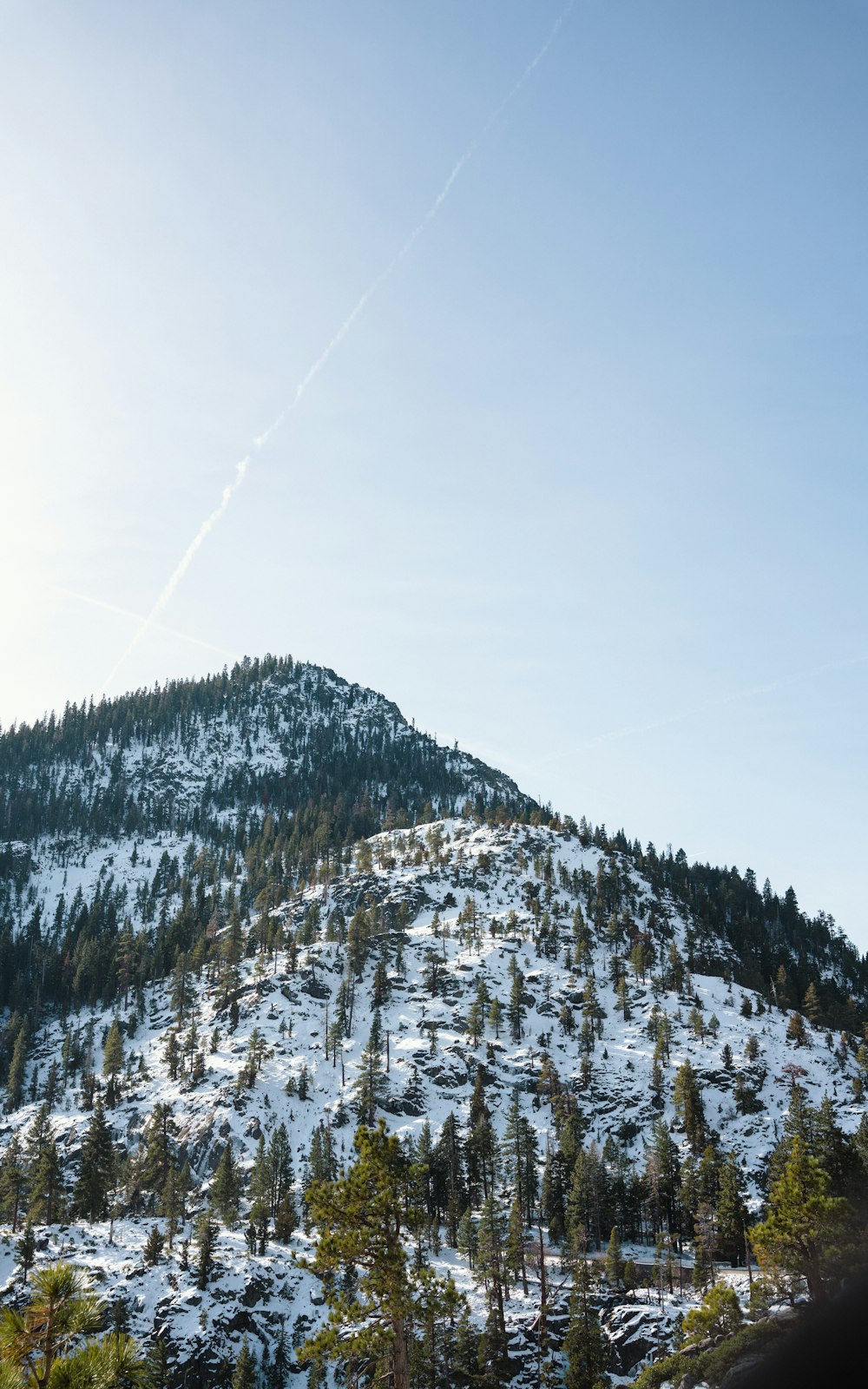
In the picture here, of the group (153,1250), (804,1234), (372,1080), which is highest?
(372,1080)

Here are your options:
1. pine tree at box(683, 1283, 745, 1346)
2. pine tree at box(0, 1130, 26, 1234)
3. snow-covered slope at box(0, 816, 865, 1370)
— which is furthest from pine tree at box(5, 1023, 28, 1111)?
pine tree at box(683, 1283, 745, 1346)

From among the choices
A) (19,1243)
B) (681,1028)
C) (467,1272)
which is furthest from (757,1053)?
(19,1243)

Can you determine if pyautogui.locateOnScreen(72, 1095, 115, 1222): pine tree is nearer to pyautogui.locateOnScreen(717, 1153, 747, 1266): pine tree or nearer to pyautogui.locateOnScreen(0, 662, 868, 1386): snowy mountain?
pyautogui.locateOnScreen(0, 662, 868, 1386): snowy mountain

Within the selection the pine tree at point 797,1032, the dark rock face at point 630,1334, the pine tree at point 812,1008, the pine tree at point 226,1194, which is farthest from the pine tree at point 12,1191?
the pine tree at point 812,1008

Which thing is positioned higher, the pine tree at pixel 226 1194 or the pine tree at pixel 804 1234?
the pine tree at pixel 804 1234

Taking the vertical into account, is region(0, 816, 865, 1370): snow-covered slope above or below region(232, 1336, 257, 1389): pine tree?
above

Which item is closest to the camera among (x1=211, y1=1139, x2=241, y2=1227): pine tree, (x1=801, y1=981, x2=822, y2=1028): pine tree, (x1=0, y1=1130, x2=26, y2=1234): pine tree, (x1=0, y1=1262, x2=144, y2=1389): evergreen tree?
(x1=0, y1=1262, x2=144, y2=1389): evergreen tree

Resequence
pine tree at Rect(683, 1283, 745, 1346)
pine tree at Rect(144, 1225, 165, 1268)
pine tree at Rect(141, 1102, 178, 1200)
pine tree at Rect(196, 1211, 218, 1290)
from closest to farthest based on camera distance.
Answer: pine tree at Rect(683, 1283, 745, 1346)
pine tree at Rect(196, 1211, 218, 1290)
pine tree at Rect(144, 1225, 165, 1268)
pine tree at Rect(141, 1102, 178, 1200)

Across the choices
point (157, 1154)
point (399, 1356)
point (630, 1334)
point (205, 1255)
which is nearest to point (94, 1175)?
point (157, 1154)

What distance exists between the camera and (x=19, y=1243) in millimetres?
83750

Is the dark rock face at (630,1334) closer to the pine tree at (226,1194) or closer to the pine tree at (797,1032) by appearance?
the pine tree at (226,1194)

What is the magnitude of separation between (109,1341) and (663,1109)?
12977 centimetres

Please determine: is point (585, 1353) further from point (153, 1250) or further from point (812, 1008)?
point (812, 1008)

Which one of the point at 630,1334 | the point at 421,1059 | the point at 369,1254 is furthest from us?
the point at 421,1059
